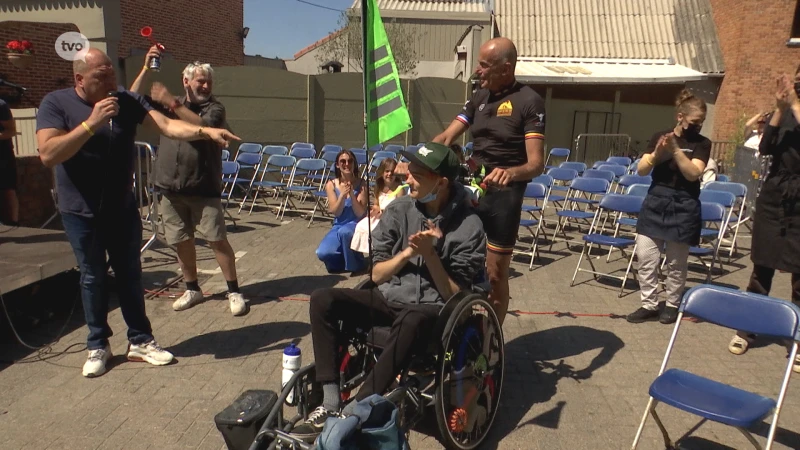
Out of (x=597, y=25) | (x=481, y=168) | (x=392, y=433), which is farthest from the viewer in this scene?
(x=597, y=25)

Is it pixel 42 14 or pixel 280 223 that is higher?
pixel 42 14

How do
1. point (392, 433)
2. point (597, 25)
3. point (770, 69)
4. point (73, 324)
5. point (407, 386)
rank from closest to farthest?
point (392, 433)
point (407, 386)
point (73, 324)
point (770, 69)
point (597, 25)

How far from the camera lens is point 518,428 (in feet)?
10.9

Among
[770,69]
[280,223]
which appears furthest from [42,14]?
[770,69]

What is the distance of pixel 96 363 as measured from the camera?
12.4ft

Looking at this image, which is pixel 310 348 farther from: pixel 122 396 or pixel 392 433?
pixel 392 433

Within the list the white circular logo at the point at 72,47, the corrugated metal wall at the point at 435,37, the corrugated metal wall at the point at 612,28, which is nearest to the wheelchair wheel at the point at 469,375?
the white circular logo at the point at 72,47

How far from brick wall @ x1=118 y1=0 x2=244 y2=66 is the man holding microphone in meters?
14.9

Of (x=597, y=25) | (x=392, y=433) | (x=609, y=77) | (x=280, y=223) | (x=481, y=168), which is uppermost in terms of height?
(x=597, y=25)

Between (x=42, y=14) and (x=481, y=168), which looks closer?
(x=481, y=168)

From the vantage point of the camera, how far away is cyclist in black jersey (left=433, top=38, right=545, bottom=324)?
3.57 meters

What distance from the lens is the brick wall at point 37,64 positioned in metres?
13.0

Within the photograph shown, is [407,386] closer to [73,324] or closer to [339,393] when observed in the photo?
[339,393]

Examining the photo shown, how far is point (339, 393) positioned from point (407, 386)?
0.33 metres
